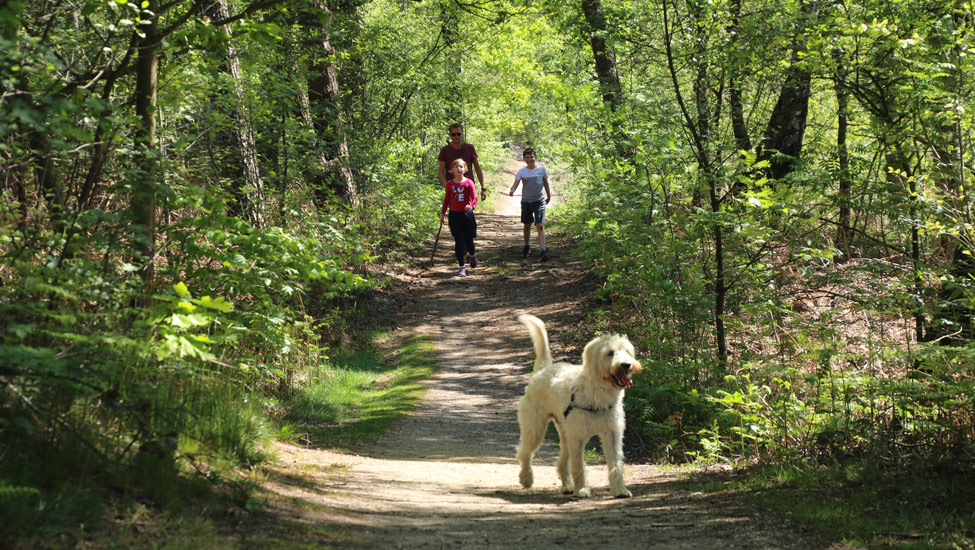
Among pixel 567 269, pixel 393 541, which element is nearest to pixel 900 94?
pixel 393 541

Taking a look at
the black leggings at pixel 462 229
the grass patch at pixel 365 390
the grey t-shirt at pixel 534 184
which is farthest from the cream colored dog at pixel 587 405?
the grey t-shirt at pixel 534 184

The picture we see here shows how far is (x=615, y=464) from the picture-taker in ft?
21.0

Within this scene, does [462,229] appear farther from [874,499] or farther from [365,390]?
[874,499]

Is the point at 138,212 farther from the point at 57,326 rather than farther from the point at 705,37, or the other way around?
the point at 705,37

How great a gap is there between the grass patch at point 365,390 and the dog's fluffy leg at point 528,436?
90.5 inches

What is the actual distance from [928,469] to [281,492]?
499 cm

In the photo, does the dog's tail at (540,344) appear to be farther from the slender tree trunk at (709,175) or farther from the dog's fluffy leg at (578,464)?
the slender tree trunk at (709,175)

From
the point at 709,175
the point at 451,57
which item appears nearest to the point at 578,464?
the point at 709,175

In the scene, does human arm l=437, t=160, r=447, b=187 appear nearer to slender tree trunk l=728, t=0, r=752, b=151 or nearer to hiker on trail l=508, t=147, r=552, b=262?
hiker on trail l=508, t=147, r=552, b=262

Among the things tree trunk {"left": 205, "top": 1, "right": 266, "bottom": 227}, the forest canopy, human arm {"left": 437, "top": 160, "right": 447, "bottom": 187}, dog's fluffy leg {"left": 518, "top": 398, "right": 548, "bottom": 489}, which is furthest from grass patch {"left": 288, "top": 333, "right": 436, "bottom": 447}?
human arm {"left": 437, "top": 160, "right": 447, "bottom": 187}

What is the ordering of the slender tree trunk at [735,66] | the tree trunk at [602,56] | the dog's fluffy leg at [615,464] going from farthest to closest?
the tree trunk at [602,56], the slender tree trunk at [735,66], the dog's fluffy leg at [615,464]

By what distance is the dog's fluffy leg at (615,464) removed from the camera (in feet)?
20.9

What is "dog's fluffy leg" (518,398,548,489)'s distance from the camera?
6.93m

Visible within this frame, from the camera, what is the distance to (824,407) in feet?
23.2
